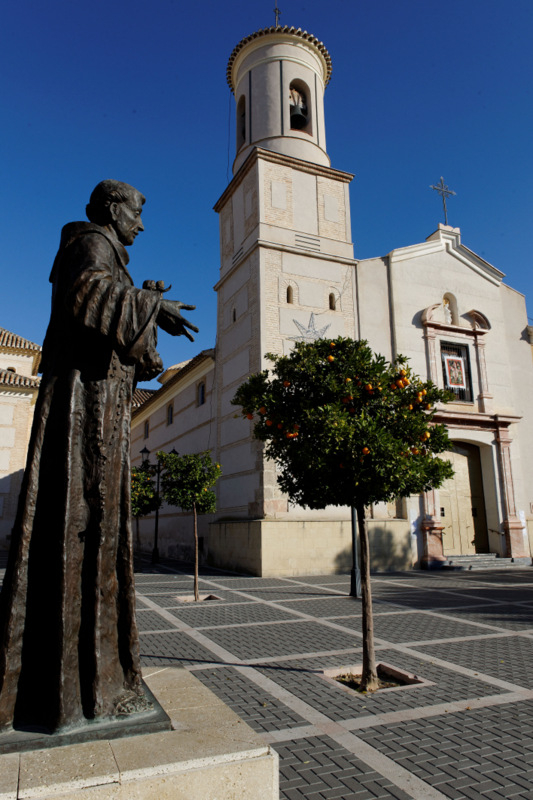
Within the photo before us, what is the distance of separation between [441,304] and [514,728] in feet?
59.3

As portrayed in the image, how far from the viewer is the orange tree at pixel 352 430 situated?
5.80m

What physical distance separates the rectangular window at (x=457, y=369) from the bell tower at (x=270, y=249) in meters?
4.24

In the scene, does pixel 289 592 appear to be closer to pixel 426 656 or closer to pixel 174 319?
pixel 426 656

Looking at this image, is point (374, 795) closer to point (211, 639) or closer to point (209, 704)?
point (209, 704)

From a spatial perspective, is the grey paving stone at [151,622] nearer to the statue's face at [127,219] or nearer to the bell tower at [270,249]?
the bell tower at [270,249]

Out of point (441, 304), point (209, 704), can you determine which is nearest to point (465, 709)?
point (209, 704)

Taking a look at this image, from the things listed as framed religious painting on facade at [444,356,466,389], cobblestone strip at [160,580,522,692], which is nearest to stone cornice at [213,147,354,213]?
framed religious painting on facade at [444,356,466,389]

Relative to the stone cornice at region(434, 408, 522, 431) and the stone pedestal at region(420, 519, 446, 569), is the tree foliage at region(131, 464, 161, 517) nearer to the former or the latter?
the stone pedestal at region(420, 519, 446, 569)

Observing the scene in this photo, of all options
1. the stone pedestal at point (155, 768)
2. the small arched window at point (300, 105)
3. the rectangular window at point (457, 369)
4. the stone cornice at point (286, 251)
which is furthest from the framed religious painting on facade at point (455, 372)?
the stone pedestal at point (155, 768)

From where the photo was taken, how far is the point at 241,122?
70.6 ft

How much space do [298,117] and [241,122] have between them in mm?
2447

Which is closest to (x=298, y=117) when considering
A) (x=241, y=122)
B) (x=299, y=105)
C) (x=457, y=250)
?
(x=299, y=105)

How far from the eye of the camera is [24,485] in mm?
2521

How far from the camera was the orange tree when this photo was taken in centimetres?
580
